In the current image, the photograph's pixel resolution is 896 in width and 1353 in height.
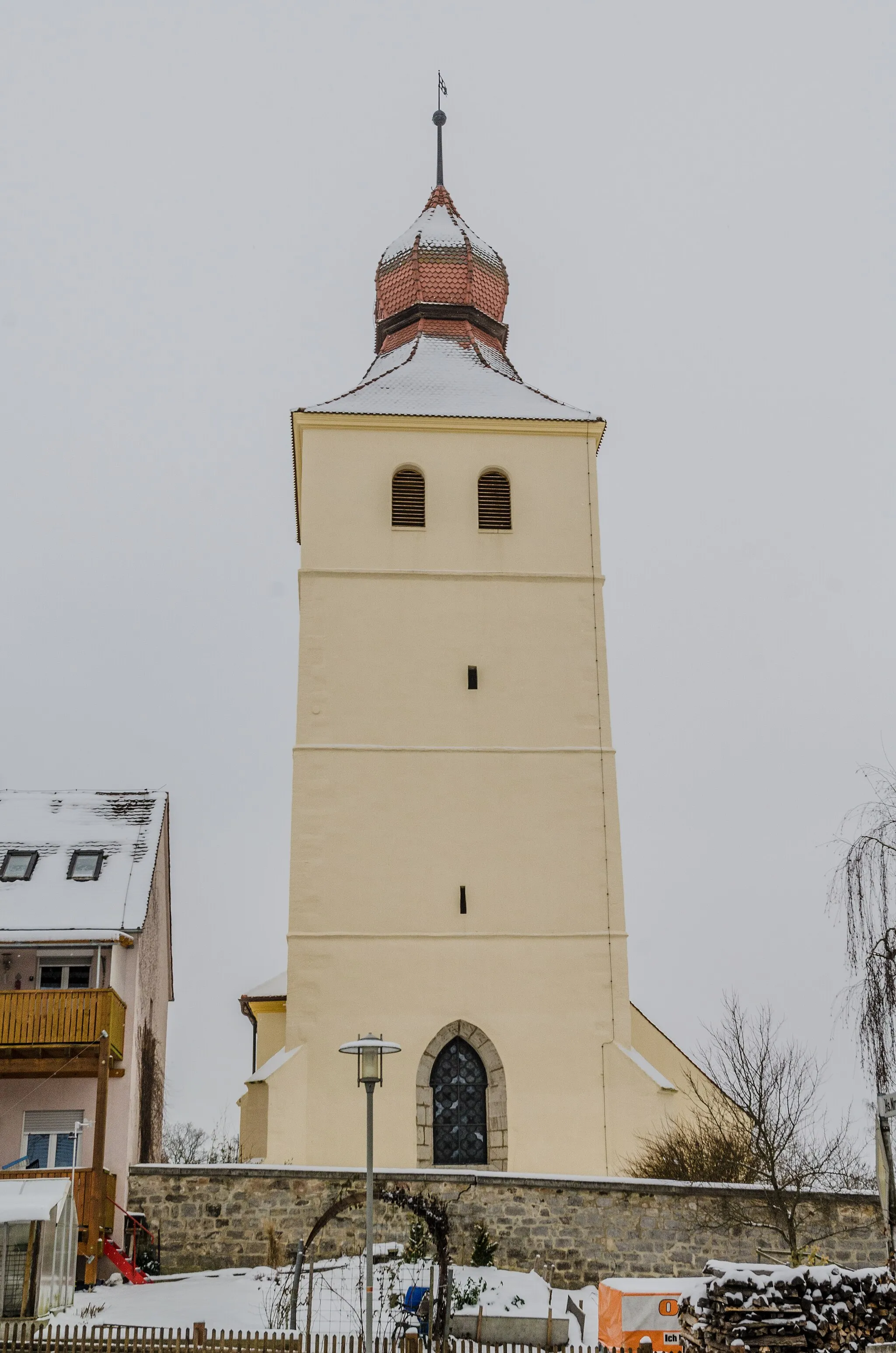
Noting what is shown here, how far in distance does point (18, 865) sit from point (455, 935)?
663 centimetres

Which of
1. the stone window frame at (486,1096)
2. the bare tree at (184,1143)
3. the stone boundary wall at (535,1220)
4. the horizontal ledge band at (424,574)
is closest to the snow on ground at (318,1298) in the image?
the stone boundary wall at (535,1220)

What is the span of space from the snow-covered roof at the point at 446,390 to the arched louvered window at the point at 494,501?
106 centimetres

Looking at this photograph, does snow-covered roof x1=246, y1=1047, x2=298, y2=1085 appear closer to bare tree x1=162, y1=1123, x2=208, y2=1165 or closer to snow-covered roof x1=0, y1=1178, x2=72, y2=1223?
snow-covered roof x1=0, y1=1178, x2=72, y2=1223

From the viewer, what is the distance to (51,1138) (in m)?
21.6

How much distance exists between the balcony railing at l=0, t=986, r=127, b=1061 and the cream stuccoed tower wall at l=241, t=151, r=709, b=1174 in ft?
9.69

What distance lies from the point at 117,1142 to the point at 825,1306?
11740 millimetres

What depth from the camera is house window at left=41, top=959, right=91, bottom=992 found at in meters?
23.0

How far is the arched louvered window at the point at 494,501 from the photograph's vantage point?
27.3 m

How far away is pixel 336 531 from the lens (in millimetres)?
26906

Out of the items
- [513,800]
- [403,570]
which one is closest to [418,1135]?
[513,800]

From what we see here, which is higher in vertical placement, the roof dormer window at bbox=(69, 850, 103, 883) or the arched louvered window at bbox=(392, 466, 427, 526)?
the arched louvered window at bbox=(392, 466, 427, 526)

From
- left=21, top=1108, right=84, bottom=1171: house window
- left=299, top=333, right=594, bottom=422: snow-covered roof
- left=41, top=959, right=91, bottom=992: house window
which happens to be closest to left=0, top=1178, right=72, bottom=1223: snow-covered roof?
left=21, top=1108, right=84, bottom=1171: house window

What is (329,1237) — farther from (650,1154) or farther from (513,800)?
(513,800)

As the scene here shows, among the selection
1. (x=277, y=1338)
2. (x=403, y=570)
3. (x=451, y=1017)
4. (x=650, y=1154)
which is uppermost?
(x=403, y=570)
